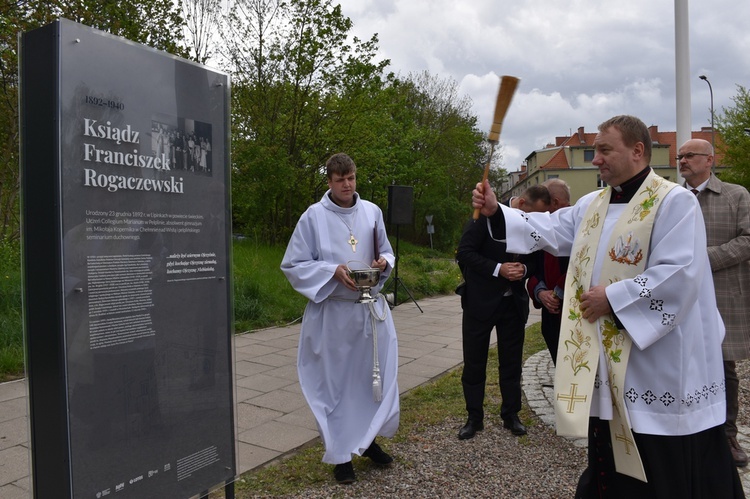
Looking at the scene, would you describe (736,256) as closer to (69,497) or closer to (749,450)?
(749,450)

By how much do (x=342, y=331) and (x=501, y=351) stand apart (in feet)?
4.79

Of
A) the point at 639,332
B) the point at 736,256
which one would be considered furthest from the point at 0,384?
the point at 736,256

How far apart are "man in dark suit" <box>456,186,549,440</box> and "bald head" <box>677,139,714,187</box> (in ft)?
3.69

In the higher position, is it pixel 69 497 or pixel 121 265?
pixel 121 265

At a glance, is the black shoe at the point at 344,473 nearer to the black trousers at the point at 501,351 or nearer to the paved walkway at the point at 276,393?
the paved walkway at the point at 276,393

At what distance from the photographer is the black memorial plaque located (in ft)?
7.44

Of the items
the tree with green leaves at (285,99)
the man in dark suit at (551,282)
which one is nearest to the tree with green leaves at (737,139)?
the tree with green leaves at (285,99)

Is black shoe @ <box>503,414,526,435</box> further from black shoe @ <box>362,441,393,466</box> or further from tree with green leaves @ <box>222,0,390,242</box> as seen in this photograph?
tree with green leaves @ <box>222,0,390,242</box>

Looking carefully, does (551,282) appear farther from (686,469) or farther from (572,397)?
(686,469)

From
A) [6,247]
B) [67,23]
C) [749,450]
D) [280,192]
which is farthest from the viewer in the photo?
[280,192]

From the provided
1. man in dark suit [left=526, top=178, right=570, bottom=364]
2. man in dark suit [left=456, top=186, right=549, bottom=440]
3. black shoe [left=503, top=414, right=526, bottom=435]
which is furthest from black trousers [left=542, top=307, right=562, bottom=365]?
black shoe [left=503, top=414, right=526, bottom=435]

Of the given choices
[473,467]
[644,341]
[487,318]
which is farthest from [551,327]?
[644,341]

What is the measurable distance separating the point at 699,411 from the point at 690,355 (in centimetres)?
24

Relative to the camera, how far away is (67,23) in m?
2.23
